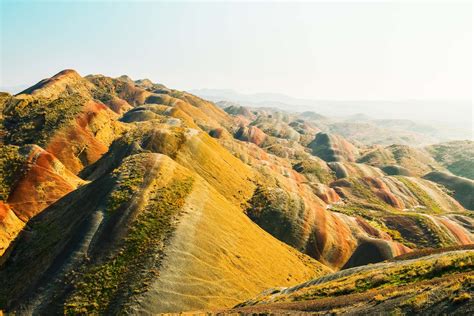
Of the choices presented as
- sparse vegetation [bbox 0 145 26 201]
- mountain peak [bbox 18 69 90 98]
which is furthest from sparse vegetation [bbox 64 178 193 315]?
mountain peak [bbox 18 69 90 98]

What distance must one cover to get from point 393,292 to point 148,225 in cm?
2958

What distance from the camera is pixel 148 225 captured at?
42531mm

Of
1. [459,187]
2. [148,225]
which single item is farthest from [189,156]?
[459,187]

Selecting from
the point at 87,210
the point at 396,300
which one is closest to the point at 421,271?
the point at 396,300

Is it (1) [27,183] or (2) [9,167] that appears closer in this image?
(1) [27,183]

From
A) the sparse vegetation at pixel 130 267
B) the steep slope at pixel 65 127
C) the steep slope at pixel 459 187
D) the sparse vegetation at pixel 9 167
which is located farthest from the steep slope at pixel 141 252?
the steep slope at pixel 459 187

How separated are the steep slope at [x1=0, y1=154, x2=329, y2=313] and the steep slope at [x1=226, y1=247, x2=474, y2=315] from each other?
27.4ft

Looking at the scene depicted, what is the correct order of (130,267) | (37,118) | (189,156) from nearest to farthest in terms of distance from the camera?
(130,267) < (189,156) < (37,118)

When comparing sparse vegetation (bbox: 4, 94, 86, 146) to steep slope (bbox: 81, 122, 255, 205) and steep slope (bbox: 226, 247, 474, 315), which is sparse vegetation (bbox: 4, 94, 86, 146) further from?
steep slope (bbox: 226, 247, 474, 315)

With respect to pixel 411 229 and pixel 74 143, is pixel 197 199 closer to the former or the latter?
pixel 74 143

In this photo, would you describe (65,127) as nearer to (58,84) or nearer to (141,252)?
(141,252)

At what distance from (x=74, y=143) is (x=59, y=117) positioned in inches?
322

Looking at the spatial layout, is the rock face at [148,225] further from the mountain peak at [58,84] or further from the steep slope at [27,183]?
the mountain peak at [58,84]

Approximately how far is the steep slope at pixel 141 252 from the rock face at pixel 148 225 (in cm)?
14
